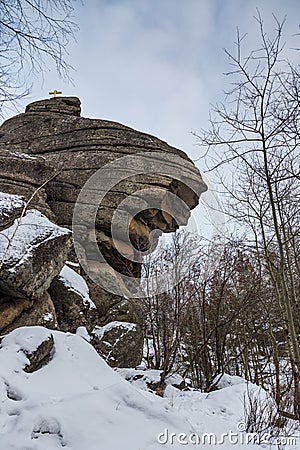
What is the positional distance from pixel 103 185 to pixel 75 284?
2734 millimetres

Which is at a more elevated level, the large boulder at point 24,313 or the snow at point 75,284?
the snow at point 75,284

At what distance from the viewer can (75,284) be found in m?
6.32

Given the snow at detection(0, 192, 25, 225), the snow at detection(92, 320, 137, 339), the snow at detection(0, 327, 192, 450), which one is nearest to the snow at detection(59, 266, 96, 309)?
the snow at detection(92, 320, 137, 339)

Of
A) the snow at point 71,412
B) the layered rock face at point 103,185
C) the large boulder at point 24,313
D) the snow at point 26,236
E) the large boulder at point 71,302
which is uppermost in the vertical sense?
the layered rock face at point 103,185

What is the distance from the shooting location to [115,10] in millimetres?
3957

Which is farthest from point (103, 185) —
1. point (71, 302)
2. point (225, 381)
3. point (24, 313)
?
point (225, 381)

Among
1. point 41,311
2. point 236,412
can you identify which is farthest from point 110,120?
point 236,412

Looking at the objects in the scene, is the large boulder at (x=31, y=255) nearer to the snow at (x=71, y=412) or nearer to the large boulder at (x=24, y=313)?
the large boulder at (x=24, y=313)

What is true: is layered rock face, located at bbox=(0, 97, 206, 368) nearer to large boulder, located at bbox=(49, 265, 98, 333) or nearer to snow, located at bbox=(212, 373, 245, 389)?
large boulder, located at bbox=(49, 265, 98, 333)

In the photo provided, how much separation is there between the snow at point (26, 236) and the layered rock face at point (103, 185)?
927mm

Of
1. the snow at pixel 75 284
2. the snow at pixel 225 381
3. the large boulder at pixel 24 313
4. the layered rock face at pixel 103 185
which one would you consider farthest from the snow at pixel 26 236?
the snow at pixel 225 381

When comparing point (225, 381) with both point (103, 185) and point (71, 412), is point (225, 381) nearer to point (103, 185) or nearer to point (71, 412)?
point (103, 185)

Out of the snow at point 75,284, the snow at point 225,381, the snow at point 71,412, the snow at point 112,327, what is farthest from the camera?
the snow at point 225,381

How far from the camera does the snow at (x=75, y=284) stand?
20.2 ft
